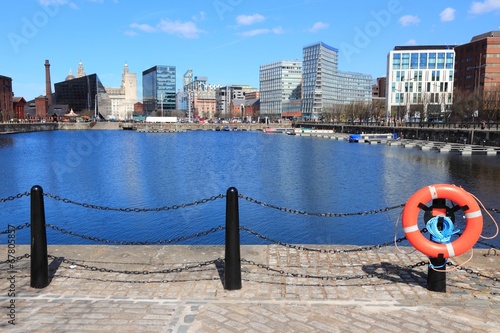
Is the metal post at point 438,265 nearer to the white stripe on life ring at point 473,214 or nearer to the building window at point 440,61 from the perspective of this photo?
the white stripe on life ring at point 473,214

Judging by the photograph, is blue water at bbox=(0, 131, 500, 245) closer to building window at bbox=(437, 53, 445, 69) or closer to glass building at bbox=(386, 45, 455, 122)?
glass building at bbox=(386, 45, 455, 122)

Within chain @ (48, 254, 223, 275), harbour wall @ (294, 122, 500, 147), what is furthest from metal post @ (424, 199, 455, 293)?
harbour wall @ (294, 122, 500, 147)

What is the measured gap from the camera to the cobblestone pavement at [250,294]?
217 inches

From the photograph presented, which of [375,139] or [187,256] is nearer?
[187,256]

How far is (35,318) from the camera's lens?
5.63 metres

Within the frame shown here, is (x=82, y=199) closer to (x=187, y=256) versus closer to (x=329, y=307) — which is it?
(x=187, y=256)

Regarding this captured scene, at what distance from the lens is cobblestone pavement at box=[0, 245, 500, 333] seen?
217 inches

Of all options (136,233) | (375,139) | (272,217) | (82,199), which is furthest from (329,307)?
(375,139)

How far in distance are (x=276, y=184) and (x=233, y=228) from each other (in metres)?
24.3

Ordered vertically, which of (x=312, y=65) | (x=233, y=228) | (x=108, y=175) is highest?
(x=312, y=65)

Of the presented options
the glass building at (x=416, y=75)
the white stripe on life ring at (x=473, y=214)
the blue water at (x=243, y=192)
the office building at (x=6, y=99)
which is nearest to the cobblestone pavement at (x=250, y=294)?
the white stripe on life ring at (x=473, y=214)

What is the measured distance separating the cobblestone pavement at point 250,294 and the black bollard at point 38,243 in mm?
171

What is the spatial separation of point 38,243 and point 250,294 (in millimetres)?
3432

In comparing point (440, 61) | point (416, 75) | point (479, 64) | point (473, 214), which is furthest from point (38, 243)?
point (440, 61)
